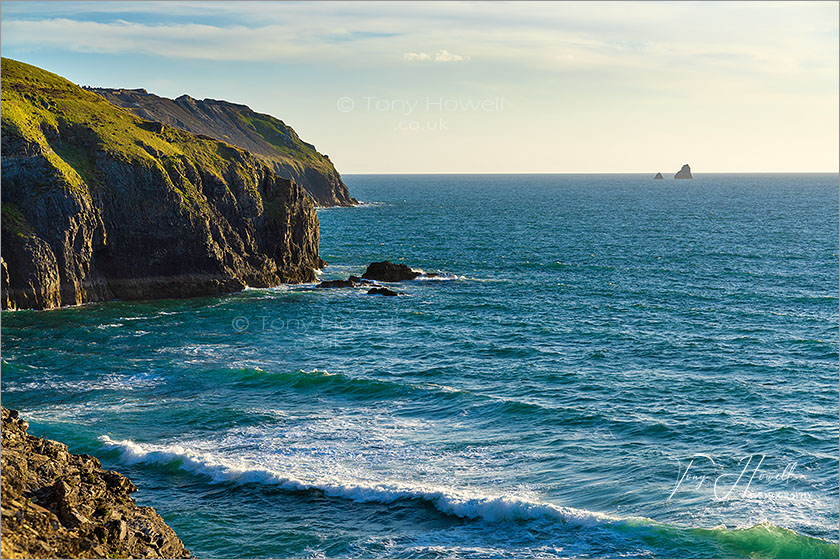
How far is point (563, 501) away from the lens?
3306cm

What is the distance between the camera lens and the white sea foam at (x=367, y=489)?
3164 centimetres

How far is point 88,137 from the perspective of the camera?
80812 mm

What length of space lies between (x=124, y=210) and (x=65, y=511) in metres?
61.8

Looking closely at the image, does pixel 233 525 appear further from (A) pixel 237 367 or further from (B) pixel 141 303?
(B) pixel 141 303

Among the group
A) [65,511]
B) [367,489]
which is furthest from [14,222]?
[65,511]

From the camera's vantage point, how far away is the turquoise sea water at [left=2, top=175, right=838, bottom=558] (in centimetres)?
3097

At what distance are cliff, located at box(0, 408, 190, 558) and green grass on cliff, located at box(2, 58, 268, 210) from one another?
56178 millimetres

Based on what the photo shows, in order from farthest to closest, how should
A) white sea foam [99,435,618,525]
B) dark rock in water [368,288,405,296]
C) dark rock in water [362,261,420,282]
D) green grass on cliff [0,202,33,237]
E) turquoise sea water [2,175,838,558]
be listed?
dark rock in water [362,261,420,282], dark rock in water [368,288,405,296], green grass on cliff [0,202,33,237], white sea foam [99,435,618,525], turquoise sea water [2,175,838,558]

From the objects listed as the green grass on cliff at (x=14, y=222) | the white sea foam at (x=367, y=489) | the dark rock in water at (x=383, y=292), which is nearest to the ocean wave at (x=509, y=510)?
the white sea foam at (x=367, y=489)

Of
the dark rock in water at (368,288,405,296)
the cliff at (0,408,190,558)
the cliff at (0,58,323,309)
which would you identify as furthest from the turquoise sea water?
the cliff at (0,408,190,558)

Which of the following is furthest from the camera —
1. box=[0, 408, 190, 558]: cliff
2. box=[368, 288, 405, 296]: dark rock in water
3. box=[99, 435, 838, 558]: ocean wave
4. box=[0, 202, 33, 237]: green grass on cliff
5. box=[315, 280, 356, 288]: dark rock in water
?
box=[315, 280, 356, 288]: dark rock in water

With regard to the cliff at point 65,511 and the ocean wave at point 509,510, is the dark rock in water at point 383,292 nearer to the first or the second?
the ocean wave at point 509,510

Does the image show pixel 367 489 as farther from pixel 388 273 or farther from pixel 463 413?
pixel 388 273

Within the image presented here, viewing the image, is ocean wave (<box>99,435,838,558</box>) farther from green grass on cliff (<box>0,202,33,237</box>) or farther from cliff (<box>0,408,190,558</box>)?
green grass on cliff (<box>0,202,33,237</box>)
